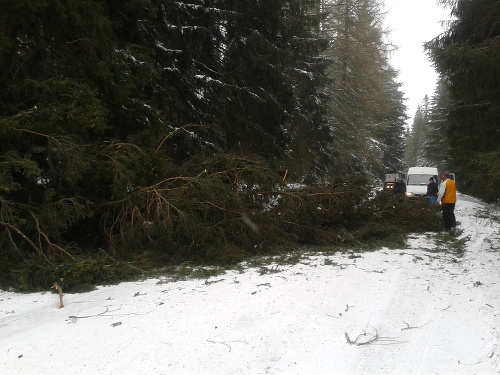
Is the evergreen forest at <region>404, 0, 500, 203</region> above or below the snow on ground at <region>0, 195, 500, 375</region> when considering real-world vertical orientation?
above

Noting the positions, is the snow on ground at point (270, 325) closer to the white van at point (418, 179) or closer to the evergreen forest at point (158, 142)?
the evergreen forest at point (158, 142)

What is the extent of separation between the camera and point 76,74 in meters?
8.06

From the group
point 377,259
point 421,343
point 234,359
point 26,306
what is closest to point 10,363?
point 26,306

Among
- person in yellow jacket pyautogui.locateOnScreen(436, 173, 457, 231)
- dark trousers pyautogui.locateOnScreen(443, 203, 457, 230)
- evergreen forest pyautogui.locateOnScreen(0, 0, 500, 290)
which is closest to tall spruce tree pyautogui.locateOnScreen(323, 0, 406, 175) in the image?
evergreen forest pyautogui.locateOnScreen(0, 0, 500, 290)

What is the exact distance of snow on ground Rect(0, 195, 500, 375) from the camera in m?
3.60

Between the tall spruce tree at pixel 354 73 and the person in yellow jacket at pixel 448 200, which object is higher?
the tall spruce tree at pixel 354 73

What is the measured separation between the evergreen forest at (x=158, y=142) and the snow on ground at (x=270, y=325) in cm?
100

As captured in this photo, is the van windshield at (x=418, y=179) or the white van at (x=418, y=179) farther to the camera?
the van windshield at (x=418, y=179)

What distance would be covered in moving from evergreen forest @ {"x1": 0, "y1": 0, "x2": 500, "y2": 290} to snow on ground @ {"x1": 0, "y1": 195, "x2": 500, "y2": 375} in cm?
100

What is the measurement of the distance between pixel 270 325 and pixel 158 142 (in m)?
5.41

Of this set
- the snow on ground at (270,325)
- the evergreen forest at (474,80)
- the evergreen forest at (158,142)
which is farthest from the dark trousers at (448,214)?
the snow on ground at (270,325)

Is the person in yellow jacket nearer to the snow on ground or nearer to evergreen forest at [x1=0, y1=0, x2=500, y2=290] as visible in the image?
evergreen forest at [x1=0, y1=0, x2=500, y2=290]

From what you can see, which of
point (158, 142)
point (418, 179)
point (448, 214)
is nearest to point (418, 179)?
point (418, 179)

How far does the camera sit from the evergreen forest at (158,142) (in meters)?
6.42
